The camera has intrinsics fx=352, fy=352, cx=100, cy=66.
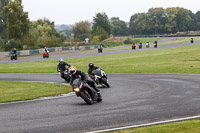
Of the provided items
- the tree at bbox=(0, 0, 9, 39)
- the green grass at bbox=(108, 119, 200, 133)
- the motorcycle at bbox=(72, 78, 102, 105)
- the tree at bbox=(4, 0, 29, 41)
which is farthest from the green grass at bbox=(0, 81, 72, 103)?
the tree at bbox=(0, 0, 9, 39)

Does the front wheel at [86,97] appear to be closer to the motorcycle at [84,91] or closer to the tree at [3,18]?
the motorcycle at [84,91]

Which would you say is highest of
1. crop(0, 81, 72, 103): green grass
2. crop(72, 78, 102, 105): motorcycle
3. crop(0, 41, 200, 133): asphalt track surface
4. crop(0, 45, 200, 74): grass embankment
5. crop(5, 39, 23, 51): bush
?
crop(5, 39, 23, 51): bush

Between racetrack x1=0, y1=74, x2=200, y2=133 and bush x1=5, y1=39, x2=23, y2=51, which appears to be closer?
racetrack x1=0, y1=74, x2=200, y2=133

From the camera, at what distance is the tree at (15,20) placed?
263ft

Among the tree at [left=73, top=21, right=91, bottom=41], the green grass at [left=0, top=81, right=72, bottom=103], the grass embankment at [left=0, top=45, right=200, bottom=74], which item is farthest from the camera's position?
the tree at [left=73, top=21, right=91, bottom=41]

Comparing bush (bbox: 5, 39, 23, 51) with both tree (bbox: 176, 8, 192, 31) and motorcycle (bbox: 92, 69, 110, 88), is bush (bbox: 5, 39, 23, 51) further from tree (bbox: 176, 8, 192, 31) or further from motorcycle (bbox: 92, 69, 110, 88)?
tree (bbox: 176, 8, 192, 31)

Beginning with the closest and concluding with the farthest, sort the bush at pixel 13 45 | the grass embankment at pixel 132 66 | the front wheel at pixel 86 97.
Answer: the front wheel at pixel 86 97 → the grass embankment at pixel 132 66 → the bush at pixel 13 45

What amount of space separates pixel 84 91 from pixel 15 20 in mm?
70625

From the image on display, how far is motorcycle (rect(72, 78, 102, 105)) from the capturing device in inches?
520

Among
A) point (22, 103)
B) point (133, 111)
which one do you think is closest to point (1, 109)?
point (22, 103)

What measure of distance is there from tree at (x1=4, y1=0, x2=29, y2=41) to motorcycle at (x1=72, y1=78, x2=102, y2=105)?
69150mm

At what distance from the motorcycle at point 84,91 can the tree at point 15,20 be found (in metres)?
69.2

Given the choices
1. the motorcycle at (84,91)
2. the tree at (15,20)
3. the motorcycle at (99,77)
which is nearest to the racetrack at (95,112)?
the motorcycle at (84,91)

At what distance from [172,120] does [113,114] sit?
2.00 metres
